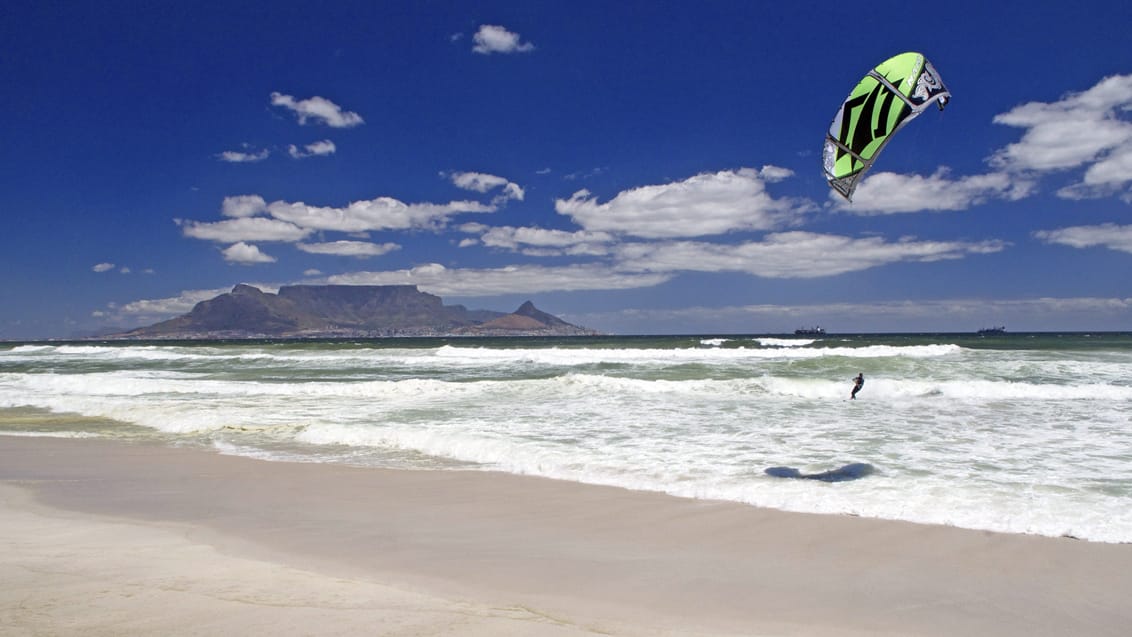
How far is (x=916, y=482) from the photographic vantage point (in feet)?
24.3

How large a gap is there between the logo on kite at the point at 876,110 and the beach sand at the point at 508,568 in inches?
149

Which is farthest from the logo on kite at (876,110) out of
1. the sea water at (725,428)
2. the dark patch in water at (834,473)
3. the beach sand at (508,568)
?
the beach sand at (508,568)

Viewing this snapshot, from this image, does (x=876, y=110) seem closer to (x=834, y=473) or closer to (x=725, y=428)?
(x=834, y=473)

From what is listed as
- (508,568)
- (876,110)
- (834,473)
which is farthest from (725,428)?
(508,568)

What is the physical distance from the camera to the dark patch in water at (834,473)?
7.67m

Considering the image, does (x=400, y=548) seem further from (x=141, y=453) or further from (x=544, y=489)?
(x=141, y=453)

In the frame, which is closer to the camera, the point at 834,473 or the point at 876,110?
the point at 876,110

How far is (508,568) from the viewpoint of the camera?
4805 mm

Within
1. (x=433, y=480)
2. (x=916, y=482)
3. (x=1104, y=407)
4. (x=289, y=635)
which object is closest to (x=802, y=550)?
(x=916, y=482)

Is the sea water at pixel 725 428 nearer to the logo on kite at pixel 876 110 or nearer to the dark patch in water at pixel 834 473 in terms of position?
the dark patch in water at pixel 834 473

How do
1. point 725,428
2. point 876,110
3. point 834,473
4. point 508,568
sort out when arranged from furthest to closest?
point 725,428 < point 834,473 < point 876,110 < point 508,568

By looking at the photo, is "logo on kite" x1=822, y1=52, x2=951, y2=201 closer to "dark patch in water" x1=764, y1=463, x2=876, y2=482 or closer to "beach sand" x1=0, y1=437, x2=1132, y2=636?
"dark patch in water" x1=764, y1=463, x2=876, y2=482

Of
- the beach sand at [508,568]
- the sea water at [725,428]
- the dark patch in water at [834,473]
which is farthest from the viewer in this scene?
the dark patch in water at [834,473]

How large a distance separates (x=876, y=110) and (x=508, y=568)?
5827 mm
